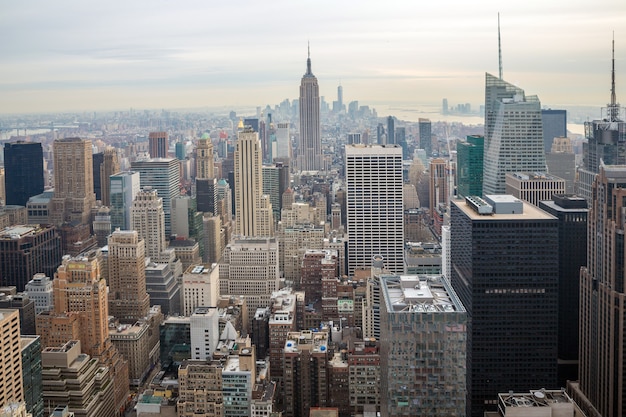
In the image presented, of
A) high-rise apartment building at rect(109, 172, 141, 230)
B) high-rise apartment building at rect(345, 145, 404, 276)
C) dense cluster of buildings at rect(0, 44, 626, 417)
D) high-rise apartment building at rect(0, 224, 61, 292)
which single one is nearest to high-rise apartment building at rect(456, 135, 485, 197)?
dense cluster of buildings at rect(0, 44, 626, 417)

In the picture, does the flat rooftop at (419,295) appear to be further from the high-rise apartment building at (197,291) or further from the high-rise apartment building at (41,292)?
the high-rise apartment building at (41,292)

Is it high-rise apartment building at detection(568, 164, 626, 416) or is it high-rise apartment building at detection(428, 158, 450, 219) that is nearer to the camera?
high-rise apartment building at detection(568, 164, 626, 416)

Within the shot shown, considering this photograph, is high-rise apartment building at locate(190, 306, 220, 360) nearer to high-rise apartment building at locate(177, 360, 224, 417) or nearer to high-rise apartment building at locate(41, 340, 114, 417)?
high-rise apartment building at locate(177, 360, 224, 417)

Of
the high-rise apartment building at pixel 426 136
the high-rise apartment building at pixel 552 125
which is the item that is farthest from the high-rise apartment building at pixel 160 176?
the high-rise apartment building at pixel 552 125

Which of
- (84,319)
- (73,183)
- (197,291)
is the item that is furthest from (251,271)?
(73,183)

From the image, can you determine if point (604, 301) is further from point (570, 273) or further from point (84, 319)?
point (84, 319)

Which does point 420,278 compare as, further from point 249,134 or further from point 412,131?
point 249,134
